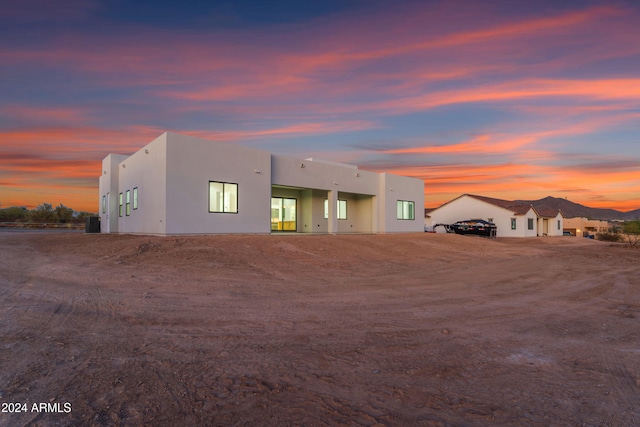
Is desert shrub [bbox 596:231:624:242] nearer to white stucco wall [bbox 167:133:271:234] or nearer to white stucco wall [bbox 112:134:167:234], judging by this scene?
white stucco wall [bbox 167:133:271:234]

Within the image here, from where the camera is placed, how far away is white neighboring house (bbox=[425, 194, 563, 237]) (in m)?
37.6

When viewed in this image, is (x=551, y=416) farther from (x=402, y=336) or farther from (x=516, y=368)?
(x=402, y=336)

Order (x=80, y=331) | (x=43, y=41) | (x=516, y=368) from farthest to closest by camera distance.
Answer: (x=43, y=41), (x=80, y=331), (x=516, y=368)

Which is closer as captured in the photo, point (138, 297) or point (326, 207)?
point (138, 297)

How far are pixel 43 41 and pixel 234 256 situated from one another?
35.5 feet

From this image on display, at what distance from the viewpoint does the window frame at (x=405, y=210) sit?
90.8ft

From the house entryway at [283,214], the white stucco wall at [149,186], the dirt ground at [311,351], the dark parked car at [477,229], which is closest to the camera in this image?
the dirt ground at [311,351]

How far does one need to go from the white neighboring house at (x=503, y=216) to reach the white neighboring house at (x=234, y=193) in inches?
616

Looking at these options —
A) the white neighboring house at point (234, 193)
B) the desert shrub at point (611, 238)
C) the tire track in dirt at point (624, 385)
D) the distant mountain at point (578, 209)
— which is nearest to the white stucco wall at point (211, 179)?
the white neighboring house at point (234, 193)

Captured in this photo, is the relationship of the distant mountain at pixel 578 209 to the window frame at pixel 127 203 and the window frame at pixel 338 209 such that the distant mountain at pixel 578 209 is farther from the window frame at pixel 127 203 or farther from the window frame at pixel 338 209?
the window frame at pixel 127 203

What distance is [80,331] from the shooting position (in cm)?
445

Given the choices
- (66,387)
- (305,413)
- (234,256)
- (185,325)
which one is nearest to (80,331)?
(185,325)

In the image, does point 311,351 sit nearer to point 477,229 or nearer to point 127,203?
point 127,203

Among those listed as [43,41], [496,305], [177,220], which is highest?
[43,41]
